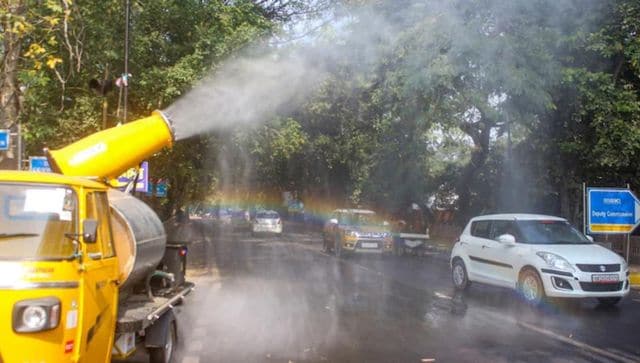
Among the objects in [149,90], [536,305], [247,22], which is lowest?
[536,305]

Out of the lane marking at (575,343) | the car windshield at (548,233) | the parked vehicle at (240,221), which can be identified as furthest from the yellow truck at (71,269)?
the parked vehicle at (240,221)

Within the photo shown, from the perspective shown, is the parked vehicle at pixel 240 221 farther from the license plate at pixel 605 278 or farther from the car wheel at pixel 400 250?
the license plate at pixel 605 278

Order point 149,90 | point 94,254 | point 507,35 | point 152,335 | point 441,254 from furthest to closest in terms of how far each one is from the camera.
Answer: point 441,254 < point 149,90 < point 507,35 < point 152,335 < point 94,254

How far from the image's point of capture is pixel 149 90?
1458 centimetres

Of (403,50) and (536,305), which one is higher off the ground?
(403,50)

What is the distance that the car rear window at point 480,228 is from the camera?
39.1 feet

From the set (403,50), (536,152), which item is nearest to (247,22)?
(403,50)

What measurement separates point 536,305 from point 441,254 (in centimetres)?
1291

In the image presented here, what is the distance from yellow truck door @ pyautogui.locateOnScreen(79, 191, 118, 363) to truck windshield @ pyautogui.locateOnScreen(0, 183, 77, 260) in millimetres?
168

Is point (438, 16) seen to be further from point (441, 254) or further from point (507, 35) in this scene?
point (441, 254)

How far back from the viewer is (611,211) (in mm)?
14141

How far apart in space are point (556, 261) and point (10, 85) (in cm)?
886

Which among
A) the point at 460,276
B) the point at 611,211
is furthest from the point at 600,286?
the point at 611,211

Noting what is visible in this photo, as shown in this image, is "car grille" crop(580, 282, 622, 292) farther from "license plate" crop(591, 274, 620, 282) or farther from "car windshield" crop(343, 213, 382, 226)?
"car windshield" crop(343, 213, 382, 226)
